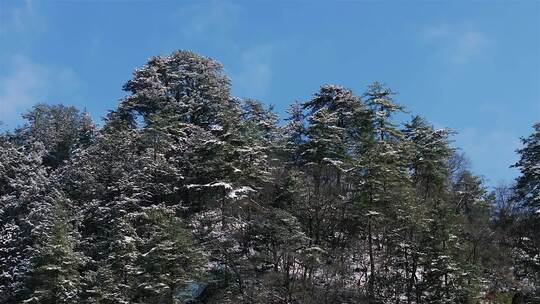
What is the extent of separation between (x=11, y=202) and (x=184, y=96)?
14.3 metres

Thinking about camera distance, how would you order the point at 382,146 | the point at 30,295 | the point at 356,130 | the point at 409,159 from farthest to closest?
the point at 356,130 → the point at 409,159 → the point at 382,146 → the point at 30,295

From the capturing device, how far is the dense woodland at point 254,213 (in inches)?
1085

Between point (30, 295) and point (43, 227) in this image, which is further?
point (43, 227)

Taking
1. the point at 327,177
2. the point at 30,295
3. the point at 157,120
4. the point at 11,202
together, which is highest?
the point at 157,120

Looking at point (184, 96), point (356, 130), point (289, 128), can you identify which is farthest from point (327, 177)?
point (184, 96)

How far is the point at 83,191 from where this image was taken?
35.8m

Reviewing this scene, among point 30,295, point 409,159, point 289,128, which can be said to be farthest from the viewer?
point 289,128

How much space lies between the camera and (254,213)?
32.6 metres

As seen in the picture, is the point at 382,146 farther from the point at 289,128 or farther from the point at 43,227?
the point at 43,227

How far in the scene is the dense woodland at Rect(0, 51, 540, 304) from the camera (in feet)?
90.4

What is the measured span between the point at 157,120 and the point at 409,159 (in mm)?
15413

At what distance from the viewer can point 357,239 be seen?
107 ft

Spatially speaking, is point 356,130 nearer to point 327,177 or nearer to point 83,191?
point 327,177

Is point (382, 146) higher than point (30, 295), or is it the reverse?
point (382, 146)
